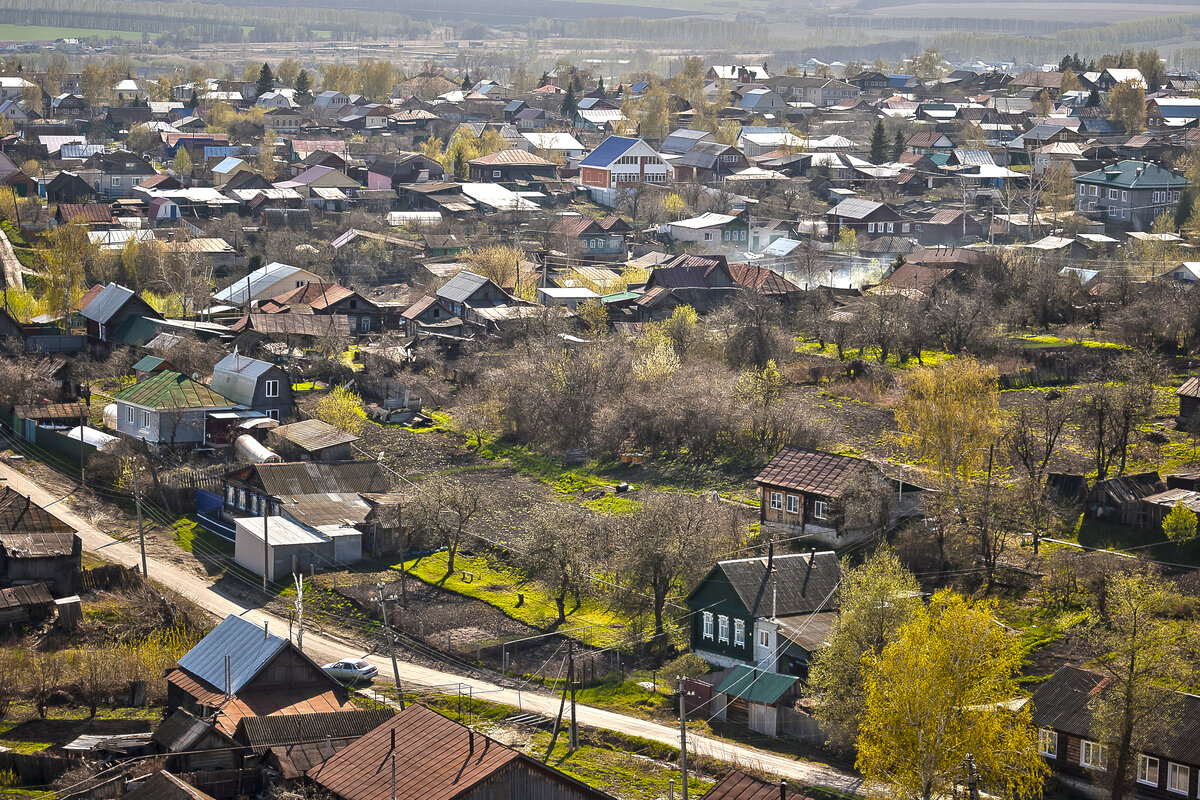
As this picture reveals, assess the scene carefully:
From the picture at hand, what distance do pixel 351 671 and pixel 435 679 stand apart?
1.59 meters

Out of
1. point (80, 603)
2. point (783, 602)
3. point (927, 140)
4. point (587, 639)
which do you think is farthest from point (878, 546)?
point (927, 140)

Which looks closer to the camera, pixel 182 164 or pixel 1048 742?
pixel 1048 742

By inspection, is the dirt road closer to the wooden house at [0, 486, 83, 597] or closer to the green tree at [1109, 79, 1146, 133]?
the wooden house at [0, 486, 83, 597]

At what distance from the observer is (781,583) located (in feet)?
98.7

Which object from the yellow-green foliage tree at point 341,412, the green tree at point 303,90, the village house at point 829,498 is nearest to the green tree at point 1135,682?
the village house at point 829,498

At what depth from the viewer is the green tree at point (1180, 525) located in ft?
103

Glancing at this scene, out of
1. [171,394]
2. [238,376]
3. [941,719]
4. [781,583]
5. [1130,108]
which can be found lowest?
[781,583]

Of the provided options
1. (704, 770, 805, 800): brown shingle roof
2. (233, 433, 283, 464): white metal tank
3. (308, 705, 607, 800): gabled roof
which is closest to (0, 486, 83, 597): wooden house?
(233, 433, 283, 464): white metal tank

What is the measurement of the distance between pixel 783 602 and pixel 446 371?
22276mm

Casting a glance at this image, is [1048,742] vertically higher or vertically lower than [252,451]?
higher

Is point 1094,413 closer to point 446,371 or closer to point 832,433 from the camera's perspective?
point 832,433

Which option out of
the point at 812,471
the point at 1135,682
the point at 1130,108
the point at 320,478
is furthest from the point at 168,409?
the point at 1130,108

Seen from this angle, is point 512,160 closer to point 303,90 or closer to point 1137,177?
point 1137,177

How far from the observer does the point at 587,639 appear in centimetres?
3081
